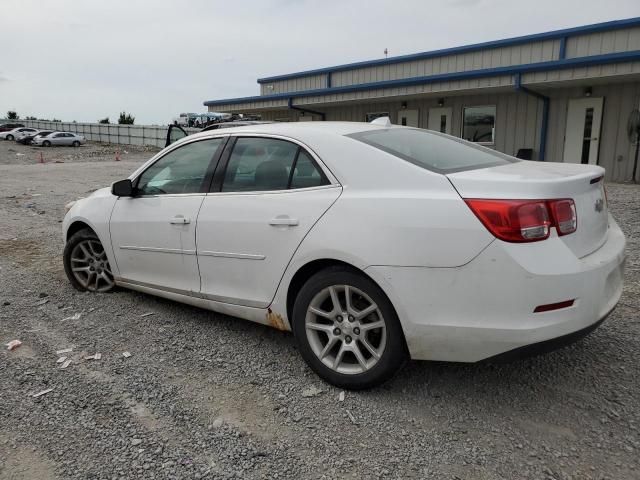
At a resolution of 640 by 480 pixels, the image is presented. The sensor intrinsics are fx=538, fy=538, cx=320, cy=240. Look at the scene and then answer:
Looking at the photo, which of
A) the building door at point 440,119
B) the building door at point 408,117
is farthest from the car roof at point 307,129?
the building door at point 408,117

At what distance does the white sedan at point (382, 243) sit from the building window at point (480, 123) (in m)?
13.8

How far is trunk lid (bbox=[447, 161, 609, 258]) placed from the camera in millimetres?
2641

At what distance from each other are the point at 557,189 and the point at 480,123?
15.2 meters

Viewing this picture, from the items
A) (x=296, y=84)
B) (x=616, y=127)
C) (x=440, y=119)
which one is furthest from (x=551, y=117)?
(x=296, y=84)

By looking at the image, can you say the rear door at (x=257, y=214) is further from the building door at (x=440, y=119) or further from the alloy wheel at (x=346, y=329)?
the building door at (x=440, y=119)

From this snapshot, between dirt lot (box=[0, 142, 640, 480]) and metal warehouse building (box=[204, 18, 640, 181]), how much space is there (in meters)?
11.3

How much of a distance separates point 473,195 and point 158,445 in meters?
2.01

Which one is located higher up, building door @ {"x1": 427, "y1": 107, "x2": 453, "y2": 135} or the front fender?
building door @ {"x1": 427, "y1": 107, "x2": 453, "y2": 135}

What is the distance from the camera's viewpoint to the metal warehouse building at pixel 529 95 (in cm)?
1376

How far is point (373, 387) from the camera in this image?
120 inches

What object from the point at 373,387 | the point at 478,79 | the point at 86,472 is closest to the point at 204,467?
the point at 86,472

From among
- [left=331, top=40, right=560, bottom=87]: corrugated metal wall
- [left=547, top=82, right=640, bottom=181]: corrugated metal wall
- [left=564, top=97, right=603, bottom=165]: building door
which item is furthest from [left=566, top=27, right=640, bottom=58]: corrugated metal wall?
[left=564, top=97, right=603, bottom=165]: building door

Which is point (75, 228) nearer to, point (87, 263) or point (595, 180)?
point (87, 263)

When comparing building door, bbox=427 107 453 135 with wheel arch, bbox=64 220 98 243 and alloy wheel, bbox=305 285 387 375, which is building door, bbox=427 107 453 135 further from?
alloy wheel, bbox=305 285 387 375
